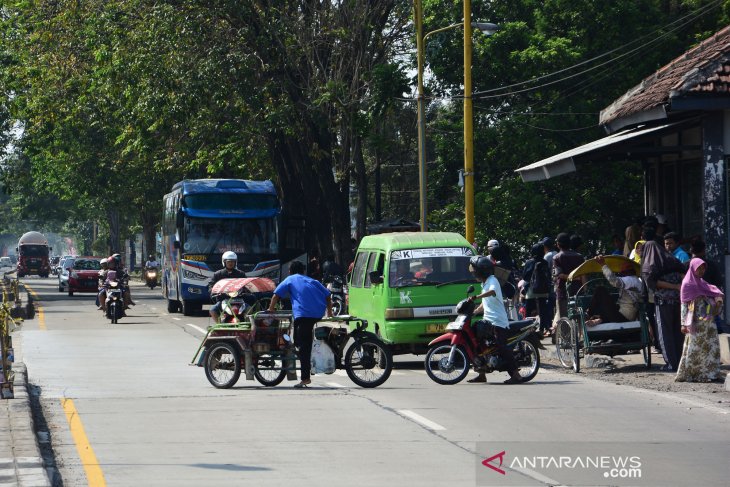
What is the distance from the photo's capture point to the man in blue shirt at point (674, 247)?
18.1 metres

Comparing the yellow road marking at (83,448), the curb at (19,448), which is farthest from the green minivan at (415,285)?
the curb at (19,448)

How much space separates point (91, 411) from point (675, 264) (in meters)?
7.88

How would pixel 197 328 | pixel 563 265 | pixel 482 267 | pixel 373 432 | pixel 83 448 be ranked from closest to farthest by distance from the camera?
pixel 83 448 → pixel 373 432 → pixel 482 267 → pixel 563 265 → pixel 197 328

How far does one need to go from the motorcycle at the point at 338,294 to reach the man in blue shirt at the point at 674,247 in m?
14.6

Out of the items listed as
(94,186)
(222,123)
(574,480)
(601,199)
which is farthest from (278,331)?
(94,186)

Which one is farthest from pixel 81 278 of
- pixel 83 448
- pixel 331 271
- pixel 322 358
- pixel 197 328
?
pixel 83 448

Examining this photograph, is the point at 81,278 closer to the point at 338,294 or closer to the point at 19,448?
the point at 338,294

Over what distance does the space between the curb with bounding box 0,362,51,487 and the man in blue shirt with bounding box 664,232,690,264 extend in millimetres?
8721

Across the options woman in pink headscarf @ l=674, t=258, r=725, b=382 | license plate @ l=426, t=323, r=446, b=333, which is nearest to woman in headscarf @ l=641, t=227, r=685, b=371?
woman in pink headscarf @ l=674, t=258, r=725, b=382

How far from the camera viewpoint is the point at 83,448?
37.0ft

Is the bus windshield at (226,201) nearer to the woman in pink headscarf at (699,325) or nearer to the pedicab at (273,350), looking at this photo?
the pedicab at (273,350)

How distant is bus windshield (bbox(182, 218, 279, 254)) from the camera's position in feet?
116

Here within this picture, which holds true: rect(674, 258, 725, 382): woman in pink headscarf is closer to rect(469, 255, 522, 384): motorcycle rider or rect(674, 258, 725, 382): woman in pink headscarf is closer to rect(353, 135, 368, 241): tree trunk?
rect(469, 255, 522, 384): motorcycle rider

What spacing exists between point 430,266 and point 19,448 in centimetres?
1001
